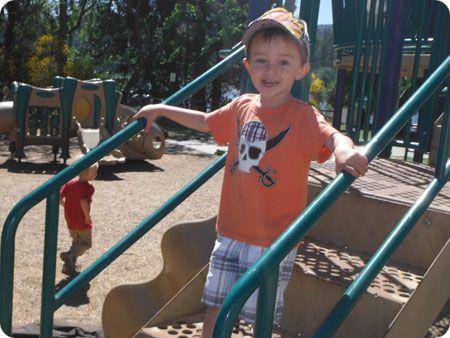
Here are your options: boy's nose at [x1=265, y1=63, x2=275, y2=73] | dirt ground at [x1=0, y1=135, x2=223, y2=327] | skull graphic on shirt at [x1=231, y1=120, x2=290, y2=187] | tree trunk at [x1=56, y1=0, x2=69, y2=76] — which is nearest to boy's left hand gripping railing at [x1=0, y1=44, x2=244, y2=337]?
skull graphic on shirt at [x1=231, y1=120, x2=290, y2=187]

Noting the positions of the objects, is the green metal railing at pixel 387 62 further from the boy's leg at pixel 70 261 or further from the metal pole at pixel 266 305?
the metal pole at pixel 266 305

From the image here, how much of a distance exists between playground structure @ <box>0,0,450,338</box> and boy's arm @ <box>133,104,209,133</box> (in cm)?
7

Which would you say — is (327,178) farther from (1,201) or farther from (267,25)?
(1,201)

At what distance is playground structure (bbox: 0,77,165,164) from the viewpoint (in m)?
8.89

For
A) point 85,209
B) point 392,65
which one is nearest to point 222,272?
point 392,65

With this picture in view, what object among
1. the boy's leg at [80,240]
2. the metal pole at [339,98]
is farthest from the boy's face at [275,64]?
the metal pole at [339,98]

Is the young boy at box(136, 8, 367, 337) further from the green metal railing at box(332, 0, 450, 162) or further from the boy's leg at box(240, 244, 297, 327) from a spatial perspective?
the green metal railing at box(332, 0, 450, 162)

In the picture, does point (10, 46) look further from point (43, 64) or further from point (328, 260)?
point (328, 260)

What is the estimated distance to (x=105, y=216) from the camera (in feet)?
19.3

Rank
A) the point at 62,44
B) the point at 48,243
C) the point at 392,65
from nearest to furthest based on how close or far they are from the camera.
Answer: the point at 48,243, the point at 392,65, the point at 62,44

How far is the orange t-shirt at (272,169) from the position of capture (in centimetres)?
177

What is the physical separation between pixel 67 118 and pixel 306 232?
838cm

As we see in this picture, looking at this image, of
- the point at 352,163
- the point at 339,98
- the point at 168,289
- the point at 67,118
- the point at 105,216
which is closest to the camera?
the point at 352,163

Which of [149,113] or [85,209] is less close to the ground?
[149,113]
